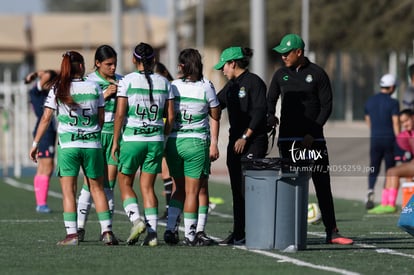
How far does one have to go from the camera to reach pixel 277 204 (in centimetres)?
1280

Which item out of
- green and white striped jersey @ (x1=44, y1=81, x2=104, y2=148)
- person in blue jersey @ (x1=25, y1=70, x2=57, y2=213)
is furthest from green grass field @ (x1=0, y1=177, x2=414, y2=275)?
person in blue jersey @ (x1=25, y1=70, x2=57, y2=213)

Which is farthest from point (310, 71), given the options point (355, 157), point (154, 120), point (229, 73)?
point (355, 157)

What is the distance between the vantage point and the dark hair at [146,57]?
1314 centimetres

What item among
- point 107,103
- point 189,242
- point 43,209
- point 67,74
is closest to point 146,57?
point 67,74

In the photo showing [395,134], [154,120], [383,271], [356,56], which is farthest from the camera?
[356,56]

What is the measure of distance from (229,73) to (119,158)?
60.1 inches

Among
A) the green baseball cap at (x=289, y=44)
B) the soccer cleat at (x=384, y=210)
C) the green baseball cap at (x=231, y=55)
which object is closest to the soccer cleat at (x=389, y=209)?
the soccer cleat at (x=384, y=210)

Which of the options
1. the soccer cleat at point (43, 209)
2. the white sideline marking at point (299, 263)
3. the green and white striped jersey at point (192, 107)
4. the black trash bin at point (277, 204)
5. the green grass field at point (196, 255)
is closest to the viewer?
the white sideline marking at point (299, 263)

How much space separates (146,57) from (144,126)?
2.36 ft

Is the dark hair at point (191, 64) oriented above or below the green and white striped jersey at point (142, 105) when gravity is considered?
above

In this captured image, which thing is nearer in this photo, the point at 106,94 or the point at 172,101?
the point at 172,101

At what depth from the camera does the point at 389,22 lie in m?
48.9

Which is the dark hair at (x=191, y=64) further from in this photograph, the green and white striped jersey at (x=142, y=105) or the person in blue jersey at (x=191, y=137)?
the green and white striped jersey at (x=142, y=105)

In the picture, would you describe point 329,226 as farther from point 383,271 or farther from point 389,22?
point 389,22
